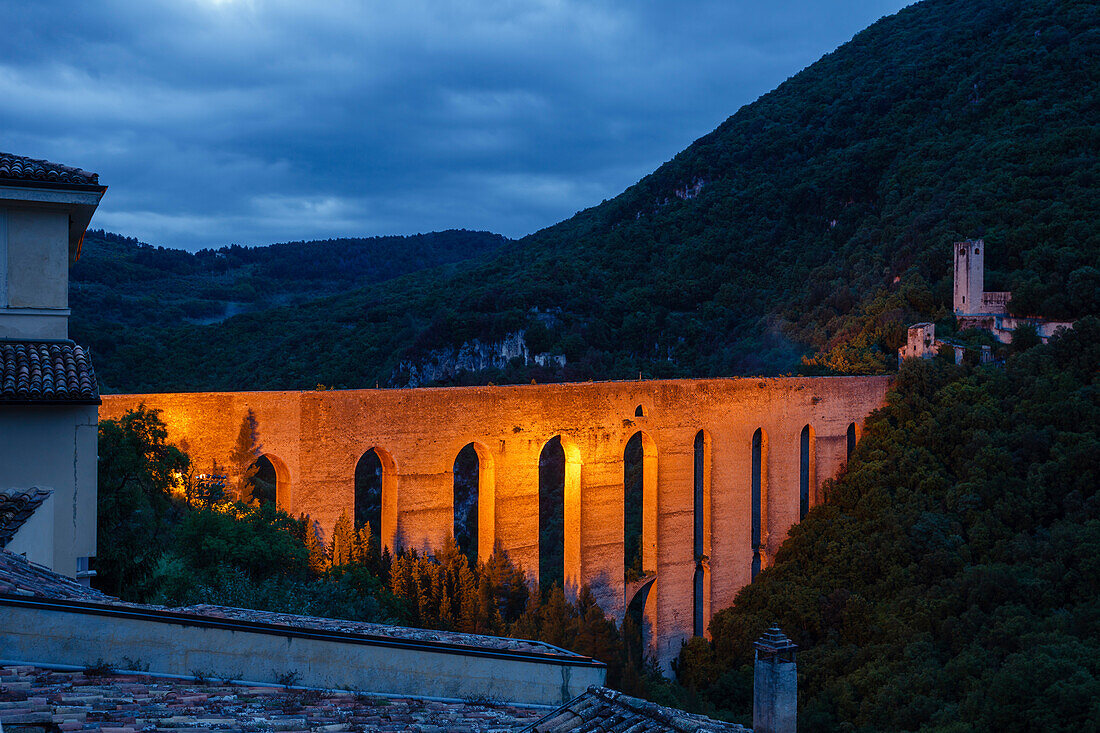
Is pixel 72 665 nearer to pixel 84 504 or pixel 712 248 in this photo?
pixel 84 504

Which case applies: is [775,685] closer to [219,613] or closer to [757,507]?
[219,613]

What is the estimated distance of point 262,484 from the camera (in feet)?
65.1

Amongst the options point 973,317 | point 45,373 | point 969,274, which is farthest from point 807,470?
→ point 45,373

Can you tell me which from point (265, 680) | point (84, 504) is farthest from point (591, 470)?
point (265, 680)

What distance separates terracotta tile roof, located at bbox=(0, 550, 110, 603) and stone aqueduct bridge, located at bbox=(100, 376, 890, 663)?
27.4 feet

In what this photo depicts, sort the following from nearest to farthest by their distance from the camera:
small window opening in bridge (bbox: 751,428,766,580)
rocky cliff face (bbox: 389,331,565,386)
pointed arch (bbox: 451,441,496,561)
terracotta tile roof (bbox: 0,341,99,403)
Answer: terracotta tile roof (bbox: 0,341,99,403)
pointed arch (bbox: 451,441,496,561)
small window opening in bridge (bbox: 751,428,766,580)
rocky cliff face (bbox: 389,331,565,386)

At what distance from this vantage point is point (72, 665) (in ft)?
15.6

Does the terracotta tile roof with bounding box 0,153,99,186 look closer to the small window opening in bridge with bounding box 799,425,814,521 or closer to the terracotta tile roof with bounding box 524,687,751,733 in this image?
the terracotta tile roof with bounding box 524,687,751,733

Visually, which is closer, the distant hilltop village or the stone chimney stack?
the stone chimney stack

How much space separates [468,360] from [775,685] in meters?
33.9

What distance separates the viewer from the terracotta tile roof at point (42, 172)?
834 cm

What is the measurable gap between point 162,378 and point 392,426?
65.8 feet

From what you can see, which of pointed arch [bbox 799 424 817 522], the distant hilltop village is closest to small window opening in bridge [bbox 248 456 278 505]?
pointed arch [bbox 799 424 817 522]

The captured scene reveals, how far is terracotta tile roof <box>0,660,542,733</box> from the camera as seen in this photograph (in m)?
3.96
